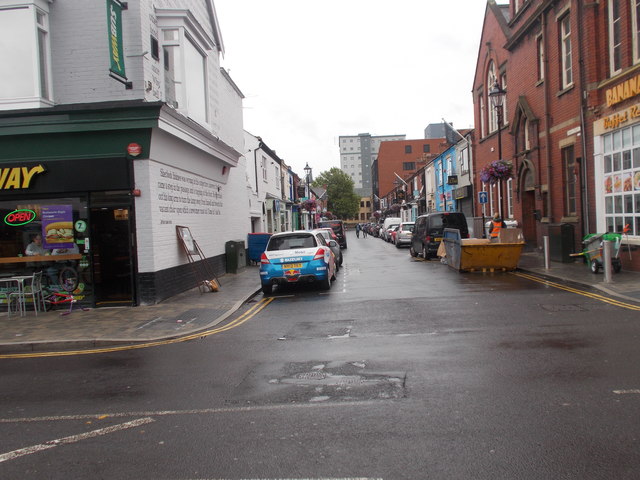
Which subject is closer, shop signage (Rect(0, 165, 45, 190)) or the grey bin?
shop signage (Rect(0, 165, 45, 190))

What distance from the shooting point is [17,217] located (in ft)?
39.5

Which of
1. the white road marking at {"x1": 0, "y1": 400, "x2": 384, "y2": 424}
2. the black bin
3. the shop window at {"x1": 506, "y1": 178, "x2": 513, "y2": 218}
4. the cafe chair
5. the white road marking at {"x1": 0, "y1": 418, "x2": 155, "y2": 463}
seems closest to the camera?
the white road marking at {"x1": 0, "y1": 418, "x2": 155, "y2": 463}

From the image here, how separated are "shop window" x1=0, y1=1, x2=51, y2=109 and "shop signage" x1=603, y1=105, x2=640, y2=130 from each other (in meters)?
14.0

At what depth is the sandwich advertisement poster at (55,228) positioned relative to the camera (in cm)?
1208

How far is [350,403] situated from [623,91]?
12737mm

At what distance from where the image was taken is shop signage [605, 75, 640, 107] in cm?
1303

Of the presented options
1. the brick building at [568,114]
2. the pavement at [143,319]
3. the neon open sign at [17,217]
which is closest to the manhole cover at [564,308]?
the pavement at [143,319]

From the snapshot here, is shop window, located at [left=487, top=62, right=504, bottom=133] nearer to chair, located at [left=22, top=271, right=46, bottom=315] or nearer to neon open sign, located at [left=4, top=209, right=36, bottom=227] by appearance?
neon open sign, located at [left=4, top=209, right=36, bottom=227]

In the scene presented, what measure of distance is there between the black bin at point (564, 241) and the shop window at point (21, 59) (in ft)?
48.2

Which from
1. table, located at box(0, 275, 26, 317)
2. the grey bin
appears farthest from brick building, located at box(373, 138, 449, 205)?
table, located at box(0, 275, 26, 317)

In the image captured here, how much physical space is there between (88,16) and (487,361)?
11453mm

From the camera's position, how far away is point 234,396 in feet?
17.8

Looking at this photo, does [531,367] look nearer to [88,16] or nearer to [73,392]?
[73,392]

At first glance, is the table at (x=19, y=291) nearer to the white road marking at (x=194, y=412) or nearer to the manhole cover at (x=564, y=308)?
the white road marking at (x=194, y=412)
